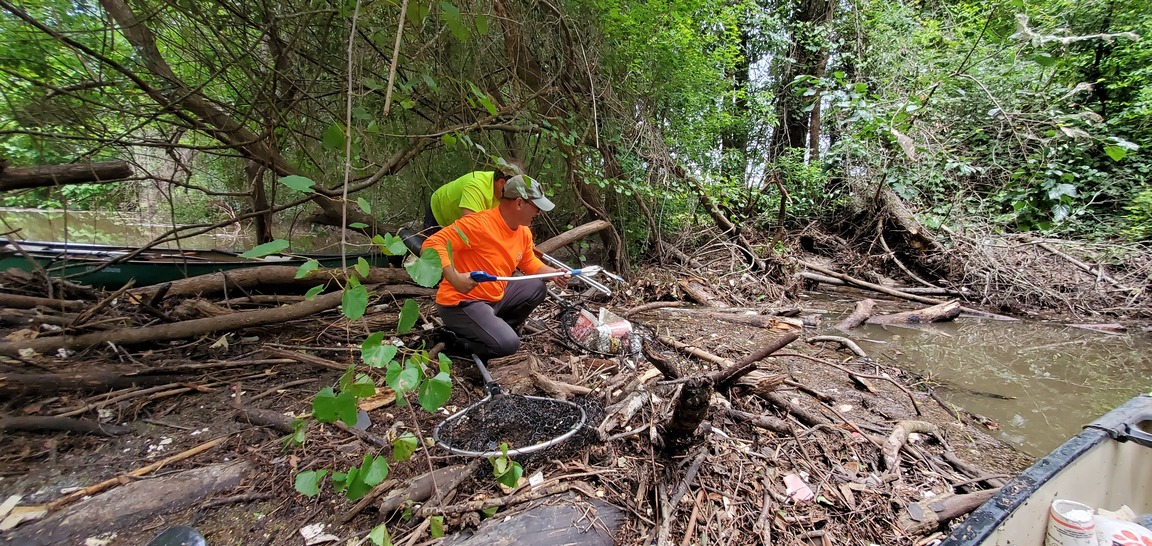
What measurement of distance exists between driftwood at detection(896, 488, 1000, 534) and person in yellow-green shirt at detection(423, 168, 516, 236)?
3078 mm

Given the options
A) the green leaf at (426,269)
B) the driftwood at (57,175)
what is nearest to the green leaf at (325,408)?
the green leaf at (426,269)

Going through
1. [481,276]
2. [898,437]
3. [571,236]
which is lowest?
[898,437]

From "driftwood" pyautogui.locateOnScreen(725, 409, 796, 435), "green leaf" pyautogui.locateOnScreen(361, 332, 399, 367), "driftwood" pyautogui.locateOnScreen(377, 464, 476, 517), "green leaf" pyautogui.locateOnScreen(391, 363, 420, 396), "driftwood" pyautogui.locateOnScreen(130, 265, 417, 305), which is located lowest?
"driftwood" pyautogui.locateOnScreen(725, 409, 796, 435)

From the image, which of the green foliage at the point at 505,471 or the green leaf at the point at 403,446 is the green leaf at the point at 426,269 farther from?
the green foliage at the point at 505,471

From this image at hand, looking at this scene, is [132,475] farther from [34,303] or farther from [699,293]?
[699,293]

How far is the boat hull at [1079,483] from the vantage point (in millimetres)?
1431

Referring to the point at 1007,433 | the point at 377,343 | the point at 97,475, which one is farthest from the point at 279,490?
the point at 1007,433

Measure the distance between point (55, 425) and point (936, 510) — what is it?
14.2ft

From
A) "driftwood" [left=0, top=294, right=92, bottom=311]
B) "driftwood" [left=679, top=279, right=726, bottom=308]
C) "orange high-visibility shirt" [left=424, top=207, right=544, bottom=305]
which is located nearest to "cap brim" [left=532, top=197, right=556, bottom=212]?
"orange high-visibility shirt" [left=424, top=207, right=544, bottom=305]

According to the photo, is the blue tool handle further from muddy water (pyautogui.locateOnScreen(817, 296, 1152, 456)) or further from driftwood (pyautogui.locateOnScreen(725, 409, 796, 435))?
muddy water (pyautogui.locateOnScreen(817, 296, 1152, 456))

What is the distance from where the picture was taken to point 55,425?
2309mm

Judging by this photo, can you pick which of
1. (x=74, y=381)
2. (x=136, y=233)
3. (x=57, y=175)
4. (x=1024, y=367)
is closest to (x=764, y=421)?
(x=1024, y=367)

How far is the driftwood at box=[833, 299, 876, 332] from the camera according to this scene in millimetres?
4944

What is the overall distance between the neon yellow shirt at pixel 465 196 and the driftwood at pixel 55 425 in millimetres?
2313
